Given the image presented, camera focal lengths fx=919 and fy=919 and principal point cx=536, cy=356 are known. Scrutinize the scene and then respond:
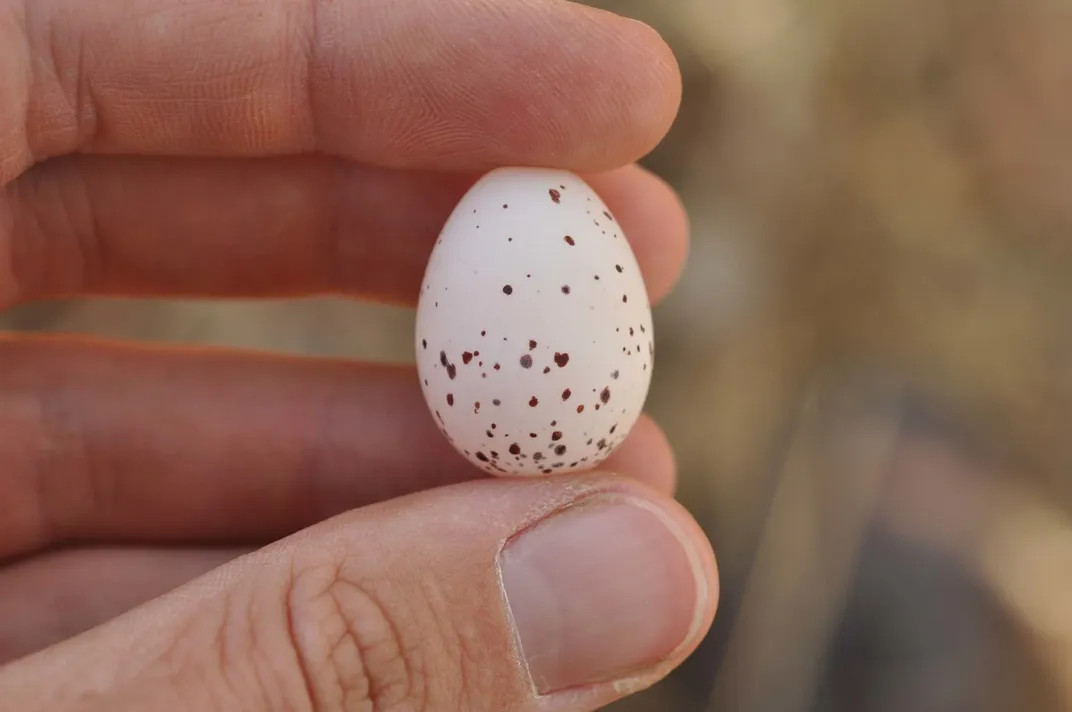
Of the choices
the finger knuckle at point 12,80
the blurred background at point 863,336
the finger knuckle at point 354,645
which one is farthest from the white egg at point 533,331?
the blurred background at point 863,336

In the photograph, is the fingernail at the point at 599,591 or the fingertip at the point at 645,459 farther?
the fingertip at the point at 645,459

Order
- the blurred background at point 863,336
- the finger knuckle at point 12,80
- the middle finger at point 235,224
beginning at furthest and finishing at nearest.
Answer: the blurred background at point 863,336, the middle finger at point 235,224, the finger knuckle at point 12,80

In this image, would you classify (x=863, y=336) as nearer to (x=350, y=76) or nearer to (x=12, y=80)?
(x=350, y=76)

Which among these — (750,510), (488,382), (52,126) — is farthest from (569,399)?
(750,510)

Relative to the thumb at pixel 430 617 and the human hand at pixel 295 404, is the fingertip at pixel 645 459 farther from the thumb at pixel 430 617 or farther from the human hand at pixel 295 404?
the thumb at pixel 430 617

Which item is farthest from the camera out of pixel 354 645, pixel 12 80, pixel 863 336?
pixel 863 336

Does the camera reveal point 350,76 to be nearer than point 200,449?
Yes

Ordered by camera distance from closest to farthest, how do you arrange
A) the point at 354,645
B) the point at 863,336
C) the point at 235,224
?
the point at 354,645 < the point at 235,224 < the point at 863,336

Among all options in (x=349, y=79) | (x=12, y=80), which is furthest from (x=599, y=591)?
(x=12, y=80)
